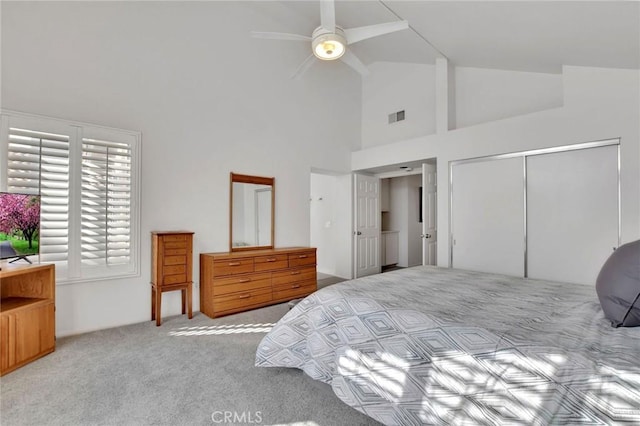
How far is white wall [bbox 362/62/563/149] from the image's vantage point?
12.8 feet

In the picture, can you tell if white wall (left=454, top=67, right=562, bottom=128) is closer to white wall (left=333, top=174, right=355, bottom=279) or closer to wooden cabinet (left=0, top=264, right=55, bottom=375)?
white wall (left=333, top=174, right=355, bottom=279)

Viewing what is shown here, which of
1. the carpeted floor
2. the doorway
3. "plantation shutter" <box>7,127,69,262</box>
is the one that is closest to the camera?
the carpeted floor

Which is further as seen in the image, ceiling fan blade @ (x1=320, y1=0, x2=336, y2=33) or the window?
the window

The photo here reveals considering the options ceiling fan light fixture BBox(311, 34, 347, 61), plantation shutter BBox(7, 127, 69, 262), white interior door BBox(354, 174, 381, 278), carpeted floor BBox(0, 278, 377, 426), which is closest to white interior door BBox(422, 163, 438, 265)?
white interior door BBox(354, 174, 381, 278)

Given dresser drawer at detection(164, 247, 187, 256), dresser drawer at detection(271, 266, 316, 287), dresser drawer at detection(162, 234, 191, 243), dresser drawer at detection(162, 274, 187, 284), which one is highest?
dresser drawer at detection(162, 234, 191, 243)

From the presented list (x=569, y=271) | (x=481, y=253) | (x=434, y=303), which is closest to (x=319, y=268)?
(x=481, y=253)

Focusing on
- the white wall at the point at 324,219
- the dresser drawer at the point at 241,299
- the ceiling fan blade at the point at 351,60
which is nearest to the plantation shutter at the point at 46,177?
the dresser drawer at the point at 241,299

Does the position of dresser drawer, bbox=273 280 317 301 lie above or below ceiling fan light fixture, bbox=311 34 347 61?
below

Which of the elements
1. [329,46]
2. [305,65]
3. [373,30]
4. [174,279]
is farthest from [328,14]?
[174,279]

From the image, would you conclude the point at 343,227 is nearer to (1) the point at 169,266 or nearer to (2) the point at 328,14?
(1) the point at 169,266

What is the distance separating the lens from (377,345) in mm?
1715

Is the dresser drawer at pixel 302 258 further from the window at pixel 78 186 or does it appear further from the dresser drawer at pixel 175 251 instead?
the window at pixel 78 186

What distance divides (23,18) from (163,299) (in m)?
3.11

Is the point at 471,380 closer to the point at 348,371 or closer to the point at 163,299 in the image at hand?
the point at 348,371
